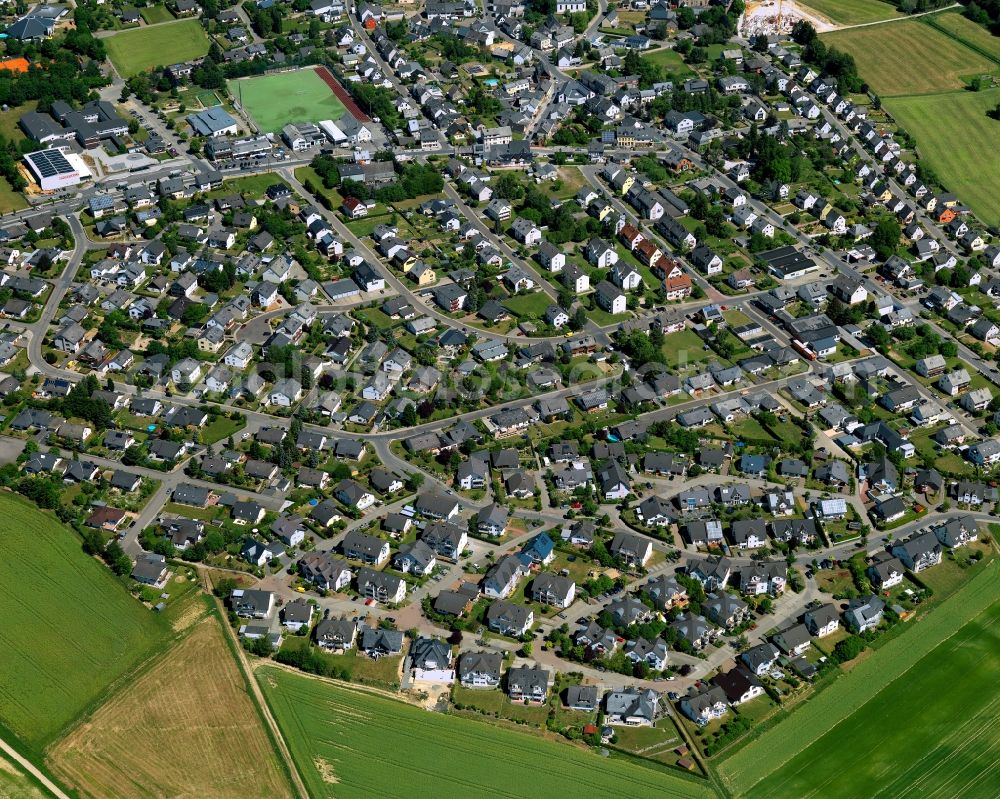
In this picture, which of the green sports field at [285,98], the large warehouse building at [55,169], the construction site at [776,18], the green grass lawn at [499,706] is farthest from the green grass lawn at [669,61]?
the green grass lawn at [499,706]

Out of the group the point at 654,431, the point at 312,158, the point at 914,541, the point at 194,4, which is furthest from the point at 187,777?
the point at 194,4

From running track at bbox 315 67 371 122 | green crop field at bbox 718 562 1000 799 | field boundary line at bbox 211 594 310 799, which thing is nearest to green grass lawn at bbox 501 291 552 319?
running track at bbox 315 67 371 122

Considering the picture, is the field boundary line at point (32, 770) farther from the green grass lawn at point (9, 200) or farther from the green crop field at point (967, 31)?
the green crop field at point (967, 31)

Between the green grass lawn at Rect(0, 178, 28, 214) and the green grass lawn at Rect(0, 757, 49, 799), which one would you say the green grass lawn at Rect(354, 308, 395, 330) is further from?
the green grass lawn at Rect(0, 757, 49, 799)

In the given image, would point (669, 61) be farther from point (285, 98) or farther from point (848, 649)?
point (848, 649)

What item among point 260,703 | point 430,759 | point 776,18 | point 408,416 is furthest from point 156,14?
point 430,759
